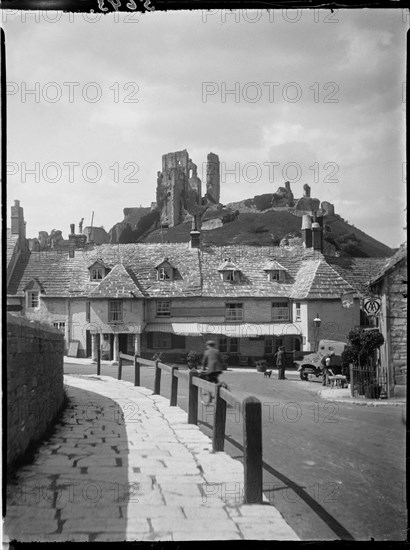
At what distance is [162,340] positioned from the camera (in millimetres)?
9508

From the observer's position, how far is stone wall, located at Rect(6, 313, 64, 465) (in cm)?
510

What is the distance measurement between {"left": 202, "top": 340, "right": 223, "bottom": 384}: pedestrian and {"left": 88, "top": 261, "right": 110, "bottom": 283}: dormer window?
216 centimetres

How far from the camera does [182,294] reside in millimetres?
9531

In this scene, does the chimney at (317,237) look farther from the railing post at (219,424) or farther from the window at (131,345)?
the window at (131,345)

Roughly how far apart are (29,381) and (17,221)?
1951 mm

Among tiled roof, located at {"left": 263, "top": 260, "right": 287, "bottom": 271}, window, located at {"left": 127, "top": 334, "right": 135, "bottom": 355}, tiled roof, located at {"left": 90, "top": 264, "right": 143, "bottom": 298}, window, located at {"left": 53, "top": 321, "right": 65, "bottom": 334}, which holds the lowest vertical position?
window, located at {"left": 127, "top": 334, "right": 135, "bottom": 355}

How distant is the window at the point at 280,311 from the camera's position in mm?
7891

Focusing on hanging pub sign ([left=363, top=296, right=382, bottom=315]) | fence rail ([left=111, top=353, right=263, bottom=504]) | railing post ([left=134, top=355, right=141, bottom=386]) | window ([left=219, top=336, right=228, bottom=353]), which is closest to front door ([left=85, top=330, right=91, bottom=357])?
railing post ([left=134, top=355, right=141, bottom=386])

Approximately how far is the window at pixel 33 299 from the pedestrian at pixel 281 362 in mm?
3681

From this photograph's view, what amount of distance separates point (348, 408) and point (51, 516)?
16.3ft

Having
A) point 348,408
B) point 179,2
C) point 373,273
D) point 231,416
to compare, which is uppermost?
point 179,2

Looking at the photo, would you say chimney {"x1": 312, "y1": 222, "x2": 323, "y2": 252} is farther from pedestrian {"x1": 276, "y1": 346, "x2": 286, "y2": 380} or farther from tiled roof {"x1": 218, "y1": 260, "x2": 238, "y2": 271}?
pedestrian {"x1": 276, "y1": 346, "x2": 286, "y2": 380}
